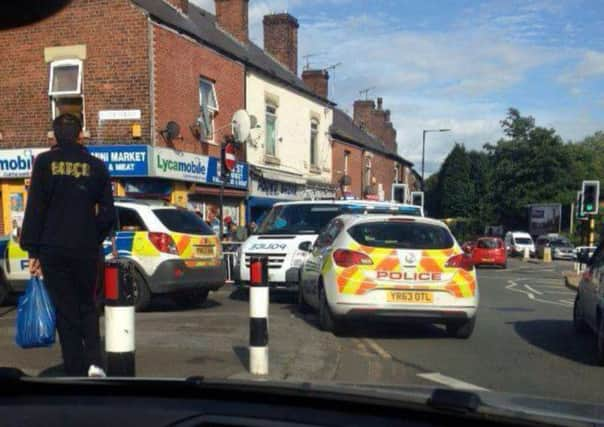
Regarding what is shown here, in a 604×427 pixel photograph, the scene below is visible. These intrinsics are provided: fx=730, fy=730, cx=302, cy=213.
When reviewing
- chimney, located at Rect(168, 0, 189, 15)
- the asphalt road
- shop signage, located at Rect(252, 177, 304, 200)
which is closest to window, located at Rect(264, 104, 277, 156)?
shop signage, located at Rect(252, 177, 304, 200)

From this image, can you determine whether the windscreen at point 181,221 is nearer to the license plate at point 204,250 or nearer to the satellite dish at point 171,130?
the license plate at point 204,250

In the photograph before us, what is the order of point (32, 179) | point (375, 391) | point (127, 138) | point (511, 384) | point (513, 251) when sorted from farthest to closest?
point (513, 251) < point (127, 138) < point (511, 384) < point (32, 179) < point (375, 391)

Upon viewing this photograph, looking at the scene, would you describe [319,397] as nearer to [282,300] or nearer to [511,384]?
[511,384]

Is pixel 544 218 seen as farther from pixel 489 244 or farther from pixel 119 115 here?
pixel 119 115

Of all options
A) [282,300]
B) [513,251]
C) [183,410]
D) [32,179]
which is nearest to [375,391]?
[183,410]

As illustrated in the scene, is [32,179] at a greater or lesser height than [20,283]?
greater

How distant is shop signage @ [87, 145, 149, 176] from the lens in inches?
731

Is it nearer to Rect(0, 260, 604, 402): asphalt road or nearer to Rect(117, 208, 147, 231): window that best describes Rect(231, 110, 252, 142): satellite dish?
Rect(0, 260, 604, 402): asphalt road

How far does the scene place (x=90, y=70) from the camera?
19297mm

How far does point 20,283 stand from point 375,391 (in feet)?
33.7

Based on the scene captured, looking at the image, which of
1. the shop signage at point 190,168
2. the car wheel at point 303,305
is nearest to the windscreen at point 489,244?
the shop signage at point 190,168

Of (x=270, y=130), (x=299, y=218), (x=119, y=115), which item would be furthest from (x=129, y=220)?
(x=270, y=130)

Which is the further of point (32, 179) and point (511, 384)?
point (511, 384)

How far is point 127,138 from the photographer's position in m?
19.0
